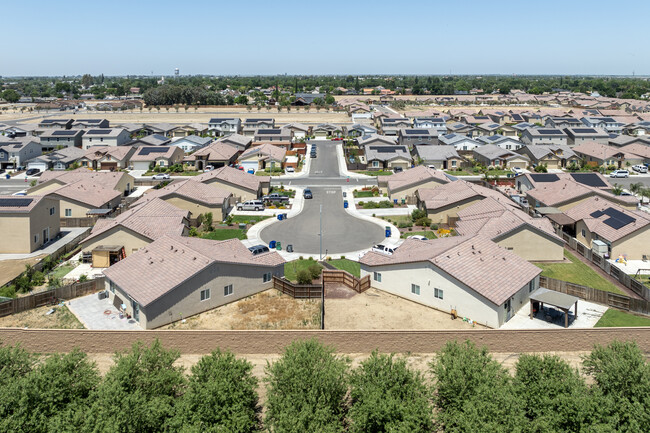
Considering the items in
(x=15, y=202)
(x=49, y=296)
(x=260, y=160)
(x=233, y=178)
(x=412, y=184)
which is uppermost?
(x=260, y=160)

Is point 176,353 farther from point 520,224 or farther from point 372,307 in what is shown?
point 520,224

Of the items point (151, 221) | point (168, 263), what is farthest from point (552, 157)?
point (168, 263)

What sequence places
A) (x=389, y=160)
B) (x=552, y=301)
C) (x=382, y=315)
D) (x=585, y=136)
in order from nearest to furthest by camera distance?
(x=552, y=301)
(x=382, y=315)
(x=389, y=160)
(x=585, y=136)

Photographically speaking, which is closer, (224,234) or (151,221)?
(151,221)

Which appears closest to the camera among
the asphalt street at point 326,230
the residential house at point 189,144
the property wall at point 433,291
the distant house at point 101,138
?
the property wall at point 433,291

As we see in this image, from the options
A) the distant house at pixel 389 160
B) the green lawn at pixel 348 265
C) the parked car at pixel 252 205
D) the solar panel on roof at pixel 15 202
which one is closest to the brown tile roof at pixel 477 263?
the green lawn at pixel 348 265

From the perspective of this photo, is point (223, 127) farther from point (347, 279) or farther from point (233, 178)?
point (347, 279)

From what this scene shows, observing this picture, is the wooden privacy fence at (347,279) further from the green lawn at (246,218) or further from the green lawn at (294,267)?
the green lawn at (246,218)

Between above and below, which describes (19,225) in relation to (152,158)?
below
